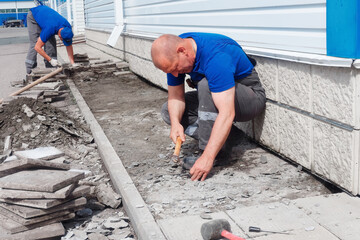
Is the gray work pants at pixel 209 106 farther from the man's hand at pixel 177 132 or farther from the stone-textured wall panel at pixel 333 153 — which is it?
the stone-textured wall panel at pixel 333 153

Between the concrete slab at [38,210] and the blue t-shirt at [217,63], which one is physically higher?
the blue t-shirt at [217,63]

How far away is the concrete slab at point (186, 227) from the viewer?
303 centimetres

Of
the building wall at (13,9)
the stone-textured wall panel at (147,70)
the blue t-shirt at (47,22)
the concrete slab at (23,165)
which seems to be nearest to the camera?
the concrete slab at (23,165)

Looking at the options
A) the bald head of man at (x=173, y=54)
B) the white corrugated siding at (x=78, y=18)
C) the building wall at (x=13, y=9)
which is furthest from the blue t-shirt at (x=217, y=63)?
the building wall at (x=13, y=9)

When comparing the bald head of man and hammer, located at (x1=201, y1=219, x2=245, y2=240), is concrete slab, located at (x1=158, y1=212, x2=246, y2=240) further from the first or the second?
the bald head of man

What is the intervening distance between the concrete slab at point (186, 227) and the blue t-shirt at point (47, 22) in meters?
7.28

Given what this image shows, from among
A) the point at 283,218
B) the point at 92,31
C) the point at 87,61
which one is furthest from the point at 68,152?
the point at 92,31

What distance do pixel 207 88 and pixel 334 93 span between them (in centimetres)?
109

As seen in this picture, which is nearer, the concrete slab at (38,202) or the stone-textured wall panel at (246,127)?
the concrete slab at (38,202)

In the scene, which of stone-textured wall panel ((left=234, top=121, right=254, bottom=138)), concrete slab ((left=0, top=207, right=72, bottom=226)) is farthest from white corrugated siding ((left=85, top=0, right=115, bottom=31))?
concrete slab ((left=0, top=207, right=72, bottom=226))

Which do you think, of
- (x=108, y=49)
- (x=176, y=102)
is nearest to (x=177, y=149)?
(x=176, y=102)

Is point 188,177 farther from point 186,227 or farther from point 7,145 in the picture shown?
point 7,145

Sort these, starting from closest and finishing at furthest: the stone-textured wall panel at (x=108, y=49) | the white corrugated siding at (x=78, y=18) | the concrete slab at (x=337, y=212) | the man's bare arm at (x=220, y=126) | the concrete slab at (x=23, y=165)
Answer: the concrete slab at (x=337, y=212), the man's bare arm at (x=220, y=126), the concrete slab at (x=23, y=165), the stone-textured wall panel at (x=108, y=49), the white corrugated siding at (x=78, y=18)

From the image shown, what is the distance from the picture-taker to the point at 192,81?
179 inches
